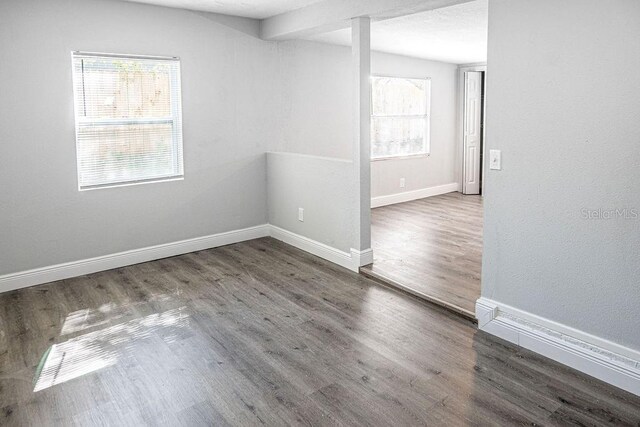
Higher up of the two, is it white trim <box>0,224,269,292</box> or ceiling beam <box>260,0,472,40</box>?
ceiling beam <box>260,0,472,40</box>

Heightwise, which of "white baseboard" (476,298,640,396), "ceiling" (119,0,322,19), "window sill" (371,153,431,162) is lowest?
"white baseboard" (476,298,640,396)

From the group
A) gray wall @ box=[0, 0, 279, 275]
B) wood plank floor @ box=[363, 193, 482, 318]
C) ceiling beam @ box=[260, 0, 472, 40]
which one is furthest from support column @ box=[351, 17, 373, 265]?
gray wall @ box=[0, 0, 279, 275]

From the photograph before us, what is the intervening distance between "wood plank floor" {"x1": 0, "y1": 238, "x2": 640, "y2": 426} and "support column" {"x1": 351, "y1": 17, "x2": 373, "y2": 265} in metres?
0.46

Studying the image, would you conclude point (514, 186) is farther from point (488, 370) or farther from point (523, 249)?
point (488, 370)

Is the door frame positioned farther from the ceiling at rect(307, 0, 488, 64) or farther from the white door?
the ceiling at rect(307, 0, 488, 64)

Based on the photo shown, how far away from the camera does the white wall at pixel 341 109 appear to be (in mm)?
5621

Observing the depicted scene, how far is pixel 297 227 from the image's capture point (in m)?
5.09

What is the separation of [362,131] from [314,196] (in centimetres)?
93

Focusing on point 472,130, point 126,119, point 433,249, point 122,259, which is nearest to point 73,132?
point 126,119

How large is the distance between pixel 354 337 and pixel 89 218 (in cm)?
262

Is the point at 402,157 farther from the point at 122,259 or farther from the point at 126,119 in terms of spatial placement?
the point at 122,259

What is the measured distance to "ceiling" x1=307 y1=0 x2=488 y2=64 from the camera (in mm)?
4348

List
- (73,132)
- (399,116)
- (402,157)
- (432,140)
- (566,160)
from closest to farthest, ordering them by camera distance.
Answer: (566,160)
(73,132)
(399,116)
(402,157)
(432,140)

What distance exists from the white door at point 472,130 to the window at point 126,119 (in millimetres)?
5011
